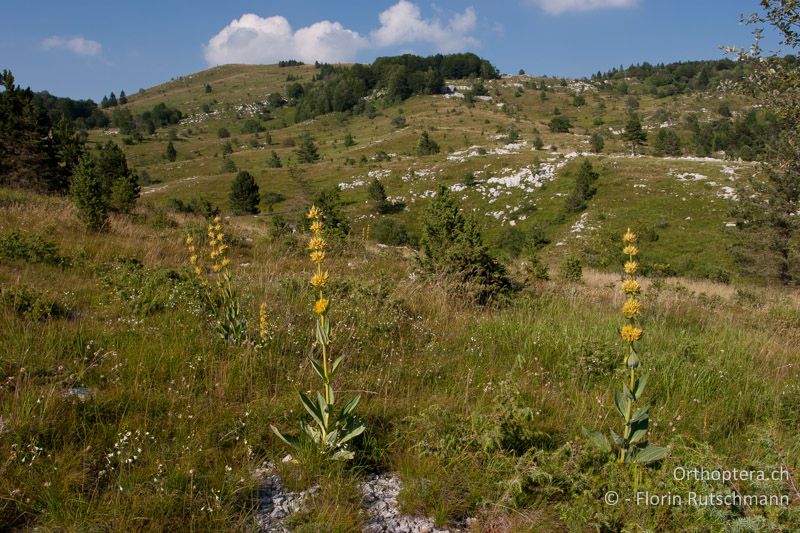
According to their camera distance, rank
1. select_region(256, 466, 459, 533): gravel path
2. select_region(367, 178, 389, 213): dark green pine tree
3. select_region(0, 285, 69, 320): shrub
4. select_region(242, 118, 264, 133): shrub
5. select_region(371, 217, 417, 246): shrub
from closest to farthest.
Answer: select_region(256, 466, 459, 533): gravel path
select_region(0, 285, 69, 320): shrub
select_region(371, 217, 417, 246): shrub
select_region(367, 178, 389, 213): dark green pine tree
select_region(242, 118, 264, 133): shrub

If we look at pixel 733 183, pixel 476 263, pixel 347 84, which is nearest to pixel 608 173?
pixel 733 183

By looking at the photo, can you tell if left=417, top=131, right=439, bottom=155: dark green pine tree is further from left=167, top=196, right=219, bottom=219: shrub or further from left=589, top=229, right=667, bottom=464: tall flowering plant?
left=589, top=229, right=667, bottom=464: tall flowering plant

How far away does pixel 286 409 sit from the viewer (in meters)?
3.04

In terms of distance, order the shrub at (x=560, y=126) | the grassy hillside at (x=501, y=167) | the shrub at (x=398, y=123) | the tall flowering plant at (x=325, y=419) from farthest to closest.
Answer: the shrub at (x=398, y=123)
the shrub at (x=560, y=126)
the grassy hillside at (x=501, y=167)
the tall flowering plant at (x=325, y=419)

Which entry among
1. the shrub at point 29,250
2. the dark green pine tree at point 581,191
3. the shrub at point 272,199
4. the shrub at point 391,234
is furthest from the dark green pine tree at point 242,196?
the shrub at point 29,250

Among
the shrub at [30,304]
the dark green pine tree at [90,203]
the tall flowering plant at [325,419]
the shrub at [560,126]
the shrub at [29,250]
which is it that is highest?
the shrub at [560,126]

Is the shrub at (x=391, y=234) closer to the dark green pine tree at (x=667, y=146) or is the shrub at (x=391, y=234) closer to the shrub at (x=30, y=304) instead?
the shrub at (x=30, y=304)

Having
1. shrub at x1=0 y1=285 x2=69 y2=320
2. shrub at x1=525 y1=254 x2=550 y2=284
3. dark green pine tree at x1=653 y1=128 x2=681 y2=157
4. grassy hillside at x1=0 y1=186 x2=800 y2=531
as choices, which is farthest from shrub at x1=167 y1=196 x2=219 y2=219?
dark green pine tree at x1=653 y1=128 x2=681 y2=157

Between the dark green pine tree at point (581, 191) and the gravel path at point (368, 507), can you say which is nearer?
the gravel path at point (368, 507)

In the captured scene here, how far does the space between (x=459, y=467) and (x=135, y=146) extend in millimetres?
130733

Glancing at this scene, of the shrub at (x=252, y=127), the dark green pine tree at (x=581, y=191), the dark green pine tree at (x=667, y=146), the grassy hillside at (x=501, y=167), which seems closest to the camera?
the grassy hillside at (x=501, y=167)

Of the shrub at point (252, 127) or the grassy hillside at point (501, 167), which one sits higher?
the shrub at point (252, 127)

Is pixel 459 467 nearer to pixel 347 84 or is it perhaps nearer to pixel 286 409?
pixel 286 409

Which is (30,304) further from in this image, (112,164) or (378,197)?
(378,197)
